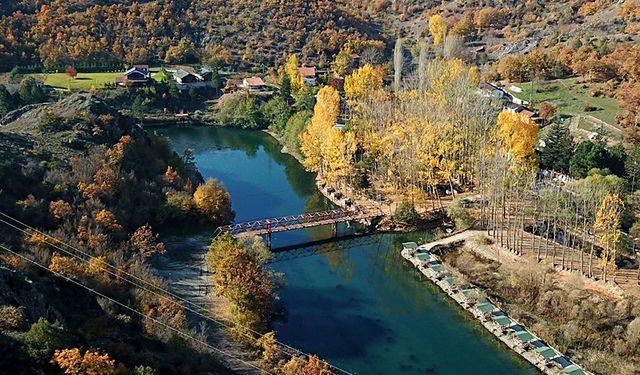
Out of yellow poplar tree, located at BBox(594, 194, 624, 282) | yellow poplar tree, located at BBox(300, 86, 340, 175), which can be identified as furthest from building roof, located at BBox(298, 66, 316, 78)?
yellow poplar tree, located at BBox(594, 194, 624, 282)

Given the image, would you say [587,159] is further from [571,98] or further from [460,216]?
[571,98]

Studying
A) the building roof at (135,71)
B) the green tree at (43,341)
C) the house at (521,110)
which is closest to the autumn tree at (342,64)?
the building roof at (135,71)

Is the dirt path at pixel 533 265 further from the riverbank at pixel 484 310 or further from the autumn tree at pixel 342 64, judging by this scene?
the autumn tree at pixel 342 64

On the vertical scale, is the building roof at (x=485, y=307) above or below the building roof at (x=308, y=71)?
below

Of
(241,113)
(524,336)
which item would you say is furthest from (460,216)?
(241,113)

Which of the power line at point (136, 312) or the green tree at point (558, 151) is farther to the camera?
the green tree at point (558, 151)

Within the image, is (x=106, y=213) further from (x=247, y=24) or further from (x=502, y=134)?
(x=247, y=24)
